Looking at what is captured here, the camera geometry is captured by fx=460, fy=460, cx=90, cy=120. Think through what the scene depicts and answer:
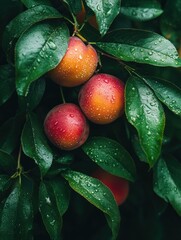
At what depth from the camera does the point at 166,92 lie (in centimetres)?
102

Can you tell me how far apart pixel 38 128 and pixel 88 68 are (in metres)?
0.18

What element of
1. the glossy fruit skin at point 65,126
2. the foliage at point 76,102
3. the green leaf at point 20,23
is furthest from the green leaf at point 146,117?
the green leaf at point 20,23

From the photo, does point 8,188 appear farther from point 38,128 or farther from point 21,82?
point 21,82

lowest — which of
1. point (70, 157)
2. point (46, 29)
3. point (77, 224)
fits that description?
point (77, 224)

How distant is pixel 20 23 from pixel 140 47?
26cm

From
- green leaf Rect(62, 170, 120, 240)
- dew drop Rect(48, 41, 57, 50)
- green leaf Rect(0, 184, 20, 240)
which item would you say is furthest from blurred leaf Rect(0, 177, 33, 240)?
dew drop Rect(48, 41, 57, 50)

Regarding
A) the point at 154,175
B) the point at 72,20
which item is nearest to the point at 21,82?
the point at 72,20

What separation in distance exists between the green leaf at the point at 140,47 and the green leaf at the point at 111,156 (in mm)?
215

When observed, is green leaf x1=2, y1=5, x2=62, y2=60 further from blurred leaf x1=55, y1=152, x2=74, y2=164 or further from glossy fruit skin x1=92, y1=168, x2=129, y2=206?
glossy fruit skin x1=92, y1=168, x2=129, y2=206

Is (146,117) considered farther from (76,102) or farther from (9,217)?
(9,217)

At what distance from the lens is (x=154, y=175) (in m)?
1.20

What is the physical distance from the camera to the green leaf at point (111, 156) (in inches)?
41.9

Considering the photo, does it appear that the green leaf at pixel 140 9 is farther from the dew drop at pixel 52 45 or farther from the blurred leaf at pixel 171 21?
the dew drop at pixel 52 45

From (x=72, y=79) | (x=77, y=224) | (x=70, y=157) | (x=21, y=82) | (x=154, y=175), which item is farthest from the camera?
(x=77, y=224)
